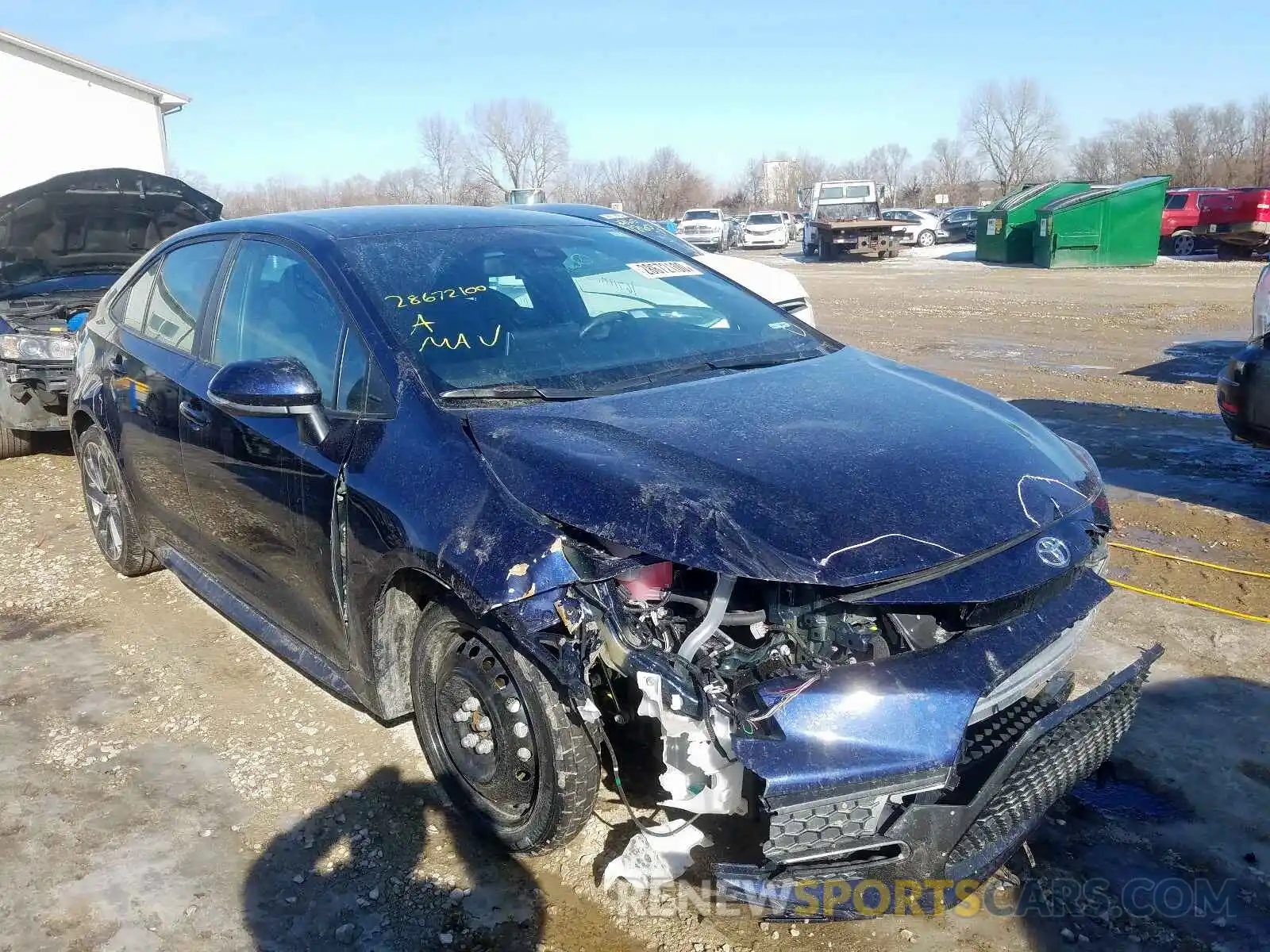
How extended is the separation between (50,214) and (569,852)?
7112mm

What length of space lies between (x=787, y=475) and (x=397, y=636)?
1.29 m

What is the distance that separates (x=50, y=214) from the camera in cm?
767

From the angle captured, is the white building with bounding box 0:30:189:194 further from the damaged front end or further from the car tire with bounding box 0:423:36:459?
the damaged front end

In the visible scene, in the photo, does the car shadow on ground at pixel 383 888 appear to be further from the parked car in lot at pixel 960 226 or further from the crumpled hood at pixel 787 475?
the parked car in lot at pixel 960 226

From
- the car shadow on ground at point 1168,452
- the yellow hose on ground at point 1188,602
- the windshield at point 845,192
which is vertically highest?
the windshield at point 845,192

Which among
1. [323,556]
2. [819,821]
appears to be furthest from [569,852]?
[323,556]

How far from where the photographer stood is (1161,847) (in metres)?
2.76

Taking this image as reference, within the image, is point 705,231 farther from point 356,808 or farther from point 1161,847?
point 1161,847

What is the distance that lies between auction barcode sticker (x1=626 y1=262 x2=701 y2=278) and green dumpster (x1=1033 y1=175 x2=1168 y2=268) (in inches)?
878

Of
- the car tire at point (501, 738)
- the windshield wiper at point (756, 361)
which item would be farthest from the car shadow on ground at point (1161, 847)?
the windshield wiper at point (756, 361)

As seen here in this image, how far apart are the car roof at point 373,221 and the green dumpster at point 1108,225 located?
22.5m

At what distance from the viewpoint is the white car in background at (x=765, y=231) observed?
3947cm

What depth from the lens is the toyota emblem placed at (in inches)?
95.0

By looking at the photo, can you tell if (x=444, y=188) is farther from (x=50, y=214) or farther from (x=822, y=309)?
(x=50, y=214)
